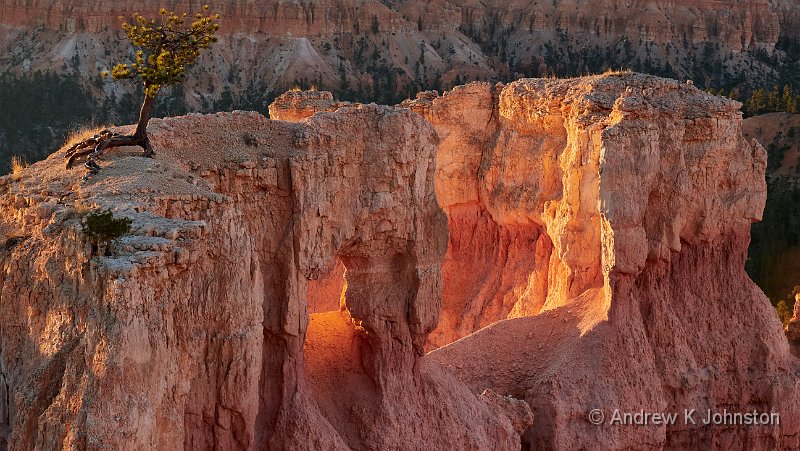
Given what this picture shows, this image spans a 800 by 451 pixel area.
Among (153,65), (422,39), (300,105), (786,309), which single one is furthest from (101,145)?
(422,39)

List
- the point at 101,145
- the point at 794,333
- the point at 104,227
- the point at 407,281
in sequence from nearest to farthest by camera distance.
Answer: the point at 104,227
the point at 101,145
the point at 407,281
the point at 794,333

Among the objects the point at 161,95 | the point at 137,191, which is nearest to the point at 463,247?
the point at 137,191

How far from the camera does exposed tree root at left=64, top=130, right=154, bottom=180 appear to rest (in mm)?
15024

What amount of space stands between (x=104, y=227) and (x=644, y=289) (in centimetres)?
1411

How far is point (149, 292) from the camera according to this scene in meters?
11.1

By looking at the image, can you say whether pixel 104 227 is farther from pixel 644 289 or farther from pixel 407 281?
pixel 644 289

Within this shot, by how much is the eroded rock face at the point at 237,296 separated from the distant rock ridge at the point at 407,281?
0.04 meters

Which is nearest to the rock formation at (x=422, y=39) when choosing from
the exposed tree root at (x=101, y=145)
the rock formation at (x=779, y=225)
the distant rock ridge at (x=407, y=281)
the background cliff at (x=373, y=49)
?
the background cliff at (x=373, y=49)

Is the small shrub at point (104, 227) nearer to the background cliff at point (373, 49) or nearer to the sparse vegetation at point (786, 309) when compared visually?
the sparse vegetation at point (786, 309)

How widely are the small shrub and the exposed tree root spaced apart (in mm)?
3298

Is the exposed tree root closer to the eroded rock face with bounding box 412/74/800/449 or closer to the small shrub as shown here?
the small shrub

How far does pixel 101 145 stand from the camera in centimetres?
1529

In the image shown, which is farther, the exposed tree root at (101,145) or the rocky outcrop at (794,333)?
the rocky outcrop at (794,333)

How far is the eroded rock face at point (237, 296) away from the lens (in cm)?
1088
